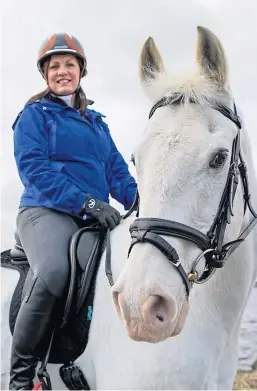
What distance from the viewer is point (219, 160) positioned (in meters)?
2.82

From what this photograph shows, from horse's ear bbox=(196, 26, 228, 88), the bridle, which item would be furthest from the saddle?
horse's ear bbox=(196, 26, 228, 88)

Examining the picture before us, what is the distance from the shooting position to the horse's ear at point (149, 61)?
11.6ft

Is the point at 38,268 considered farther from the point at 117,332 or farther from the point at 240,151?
the point at 240,151

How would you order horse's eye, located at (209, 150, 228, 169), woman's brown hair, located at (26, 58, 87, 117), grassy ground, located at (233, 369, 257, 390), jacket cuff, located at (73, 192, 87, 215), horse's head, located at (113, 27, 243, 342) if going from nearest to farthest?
1. horse's head, located at (113, 27, 243, 342)
2. horse's eye, located at (209, 150, 228, 169)
3. jacket cuff, located at (73, 192, 87, 215)
4. woman's brown hair, located at (26, 58, 87, 117)
5. grassy ground, located at (233, 369, 257, 390)

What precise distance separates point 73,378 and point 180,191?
1.91 m

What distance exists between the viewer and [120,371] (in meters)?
3.30

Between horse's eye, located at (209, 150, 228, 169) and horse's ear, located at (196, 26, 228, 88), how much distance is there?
64cm

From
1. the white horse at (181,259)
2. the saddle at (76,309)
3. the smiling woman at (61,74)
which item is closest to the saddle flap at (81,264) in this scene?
the saddle at (76,309)

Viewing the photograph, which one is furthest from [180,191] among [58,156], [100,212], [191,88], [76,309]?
[58,156]

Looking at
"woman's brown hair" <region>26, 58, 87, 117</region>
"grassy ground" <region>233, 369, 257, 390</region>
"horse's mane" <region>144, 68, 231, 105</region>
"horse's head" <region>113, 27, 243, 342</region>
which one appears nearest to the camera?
"horse's head" <region>113, 27, 243, 342</region>

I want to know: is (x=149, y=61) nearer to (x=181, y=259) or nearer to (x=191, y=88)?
(x=191, y=88)

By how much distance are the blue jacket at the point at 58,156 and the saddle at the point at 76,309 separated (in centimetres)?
35

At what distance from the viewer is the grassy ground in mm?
7594

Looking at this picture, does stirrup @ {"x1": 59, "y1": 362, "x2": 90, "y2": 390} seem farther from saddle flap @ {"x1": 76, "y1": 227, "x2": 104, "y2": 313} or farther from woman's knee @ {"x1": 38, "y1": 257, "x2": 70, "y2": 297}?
woman's knee @ {"x1": 38, "y1": 257, "x2": 70, "y2": 297}
